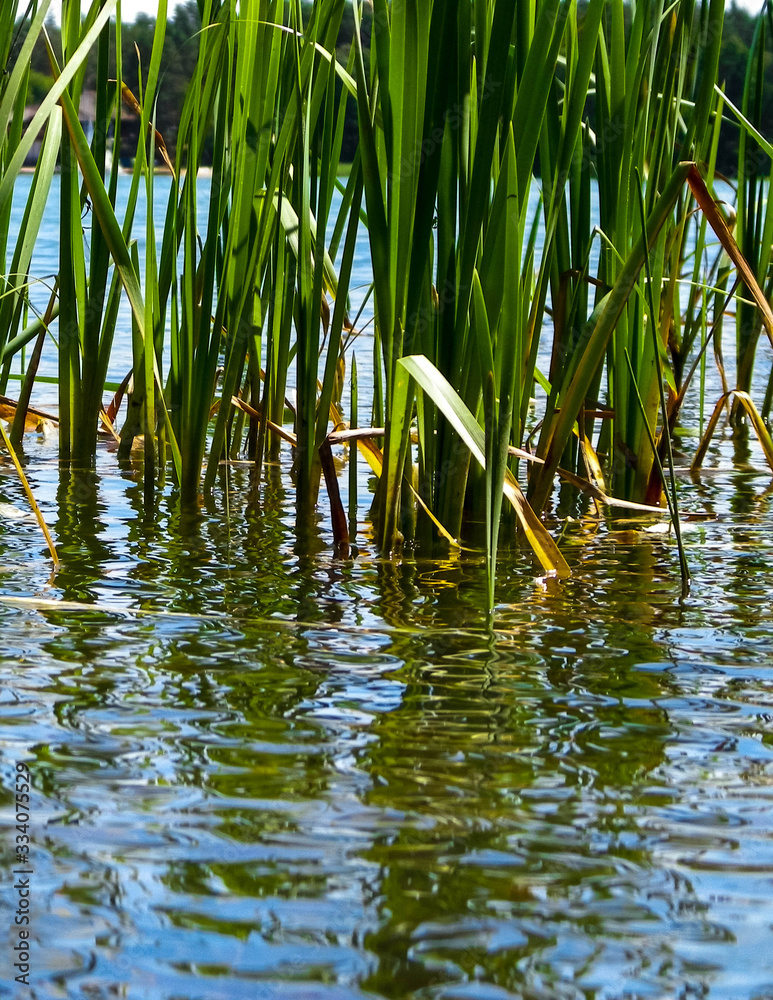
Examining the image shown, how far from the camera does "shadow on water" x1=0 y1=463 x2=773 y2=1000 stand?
0.97 meters

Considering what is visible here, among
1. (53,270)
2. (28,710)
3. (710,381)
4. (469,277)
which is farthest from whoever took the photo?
(53,270)

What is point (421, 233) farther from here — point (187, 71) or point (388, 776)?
point (187, 71)

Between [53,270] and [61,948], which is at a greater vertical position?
[53,270]

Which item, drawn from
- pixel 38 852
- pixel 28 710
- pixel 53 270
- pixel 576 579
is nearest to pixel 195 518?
pixel 576 579

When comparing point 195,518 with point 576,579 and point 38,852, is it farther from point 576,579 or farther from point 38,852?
point 38,852

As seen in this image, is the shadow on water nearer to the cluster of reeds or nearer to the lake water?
the lake water

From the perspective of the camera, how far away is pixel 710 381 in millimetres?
5617

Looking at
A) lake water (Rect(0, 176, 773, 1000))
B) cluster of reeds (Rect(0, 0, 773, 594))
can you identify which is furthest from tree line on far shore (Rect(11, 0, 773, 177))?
lake water (Rect(0, 176, 773, 1000))

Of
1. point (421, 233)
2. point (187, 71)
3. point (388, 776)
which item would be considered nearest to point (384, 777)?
point (388, 776)

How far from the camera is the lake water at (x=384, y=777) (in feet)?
3.19

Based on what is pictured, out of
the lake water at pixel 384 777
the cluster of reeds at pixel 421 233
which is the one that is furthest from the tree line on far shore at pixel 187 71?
the lake water at pixel 384 777

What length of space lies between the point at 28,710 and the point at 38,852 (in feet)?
1.18

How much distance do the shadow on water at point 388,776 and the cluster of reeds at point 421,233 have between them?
0.66 feet

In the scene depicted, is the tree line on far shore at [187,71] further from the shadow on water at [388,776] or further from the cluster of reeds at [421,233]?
the shadow on water at [388,776]
